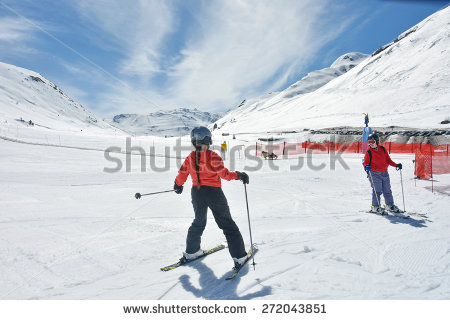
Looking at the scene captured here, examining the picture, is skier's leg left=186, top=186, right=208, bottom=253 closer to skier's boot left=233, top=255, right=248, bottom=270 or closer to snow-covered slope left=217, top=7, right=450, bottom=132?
skier's boot left=233, top=255, right=248, bottom=270

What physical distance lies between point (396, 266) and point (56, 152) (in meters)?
18.1

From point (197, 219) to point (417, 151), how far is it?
1086 centimetres

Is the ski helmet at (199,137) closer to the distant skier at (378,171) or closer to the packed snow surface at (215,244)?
the packed snow surface at (215,244)

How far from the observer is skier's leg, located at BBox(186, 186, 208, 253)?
3.74 metres

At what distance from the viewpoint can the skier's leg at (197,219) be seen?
12.3ft

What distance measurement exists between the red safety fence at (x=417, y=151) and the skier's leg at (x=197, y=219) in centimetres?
933

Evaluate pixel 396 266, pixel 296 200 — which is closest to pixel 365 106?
pixel 296 200

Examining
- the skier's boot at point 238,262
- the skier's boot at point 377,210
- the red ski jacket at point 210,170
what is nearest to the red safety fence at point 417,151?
the skier's boot at point 377,210

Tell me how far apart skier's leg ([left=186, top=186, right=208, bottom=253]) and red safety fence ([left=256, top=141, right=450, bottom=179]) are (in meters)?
9.33

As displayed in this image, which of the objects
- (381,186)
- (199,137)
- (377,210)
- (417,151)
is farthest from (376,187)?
(417,151)

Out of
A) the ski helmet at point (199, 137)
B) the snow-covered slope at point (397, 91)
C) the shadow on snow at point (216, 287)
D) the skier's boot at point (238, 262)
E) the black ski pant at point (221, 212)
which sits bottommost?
the shadow on snow at point (216, 287)

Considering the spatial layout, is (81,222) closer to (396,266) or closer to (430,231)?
(396,266)

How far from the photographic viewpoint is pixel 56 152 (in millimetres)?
16328

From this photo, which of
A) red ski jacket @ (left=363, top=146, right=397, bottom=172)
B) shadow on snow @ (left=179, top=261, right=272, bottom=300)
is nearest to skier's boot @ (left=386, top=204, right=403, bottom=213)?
red ski jacket @ (left=363, top=146, right=397, bottom=172)
